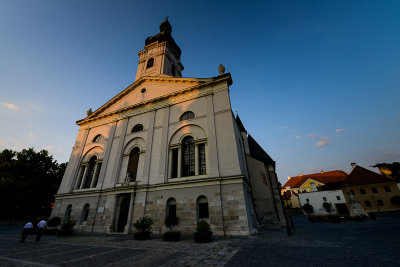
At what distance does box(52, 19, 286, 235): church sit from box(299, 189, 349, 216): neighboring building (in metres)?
29.5

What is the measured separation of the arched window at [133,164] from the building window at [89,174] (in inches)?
184

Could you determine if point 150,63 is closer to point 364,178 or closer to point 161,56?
point 161,56

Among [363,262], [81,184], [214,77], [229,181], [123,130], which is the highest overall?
[214,77]

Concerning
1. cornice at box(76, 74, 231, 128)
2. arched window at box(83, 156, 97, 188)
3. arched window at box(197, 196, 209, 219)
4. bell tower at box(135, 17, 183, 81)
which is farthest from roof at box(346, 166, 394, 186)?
arched window at box(83, 156, 97, 188)

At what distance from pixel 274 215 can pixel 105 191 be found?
16252 millimetres

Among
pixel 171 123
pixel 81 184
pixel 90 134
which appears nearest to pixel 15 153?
pixel 90 134

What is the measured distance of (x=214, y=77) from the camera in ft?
53.0

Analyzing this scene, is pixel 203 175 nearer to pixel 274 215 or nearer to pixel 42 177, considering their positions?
pixel 274 215

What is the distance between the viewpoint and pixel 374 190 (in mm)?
30109

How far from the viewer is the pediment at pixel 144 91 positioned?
17984 mm

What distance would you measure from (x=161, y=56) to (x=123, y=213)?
→ 20883 mm

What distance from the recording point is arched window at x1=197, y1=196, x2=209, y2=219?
11953 millimetres

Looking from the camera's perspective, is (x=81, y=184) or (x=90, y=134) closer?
(x=81, y=184)

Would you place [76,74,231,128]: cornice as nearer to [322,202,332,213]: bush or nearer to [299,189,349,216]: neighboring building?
[322,202,332,213]: bush
